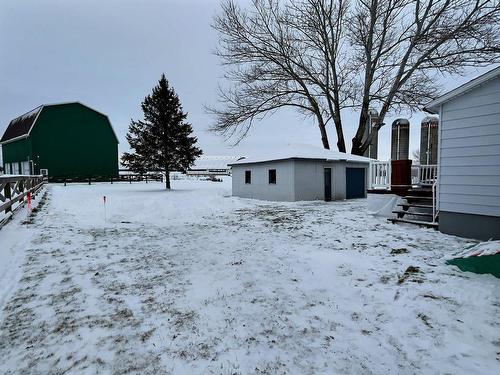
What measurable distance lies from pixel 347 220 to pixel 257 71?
45.6 feet

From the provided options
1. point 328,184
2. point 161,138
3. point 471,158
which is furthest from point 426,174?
point 161,138

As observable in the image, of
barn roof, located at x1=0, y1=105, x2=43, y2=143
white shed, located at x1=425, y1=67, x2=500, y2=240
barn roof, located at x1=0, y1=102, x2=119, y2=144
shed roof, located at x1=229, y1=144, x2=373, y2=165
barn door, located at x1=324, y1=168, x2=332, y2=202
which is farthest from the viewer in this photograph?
barn roof, located at x1=0, y1=105, x2=43, y2=143

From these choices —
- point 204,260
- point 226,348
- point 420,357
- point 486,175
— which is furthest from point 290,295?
point 486,175

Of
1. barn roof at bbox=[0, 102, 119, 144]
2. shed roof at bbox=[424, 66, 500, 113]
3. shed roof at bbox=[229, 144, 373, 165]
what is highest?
barn roof at bbox=[0, 102, 119, 144]

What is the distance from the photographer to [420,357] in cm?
285

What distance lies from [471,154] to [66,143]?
39265 millimetres

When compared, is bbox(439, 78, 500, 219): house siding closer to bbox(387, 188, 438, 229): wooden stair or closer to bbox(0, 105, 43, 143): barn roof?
bbox(387, 188, 438, 229): wooden stair

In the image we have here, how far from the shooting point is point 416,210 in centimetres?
976

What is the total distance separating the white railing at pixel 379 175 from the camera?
15.9 meters

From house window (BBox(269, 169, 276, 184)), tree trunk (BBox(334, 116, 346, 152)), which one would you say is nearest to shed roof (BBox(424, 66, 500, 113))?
house window (BBox(269, 169, 276, 184))

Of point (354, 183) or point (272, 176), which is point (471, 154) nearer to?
point (272, 176)

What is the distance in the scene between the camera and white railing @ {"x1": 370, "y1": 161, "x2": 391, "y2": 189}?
15908mm

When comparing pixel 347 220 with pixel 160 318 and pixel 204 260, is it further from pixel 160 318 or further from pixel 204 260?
pixel 160 318

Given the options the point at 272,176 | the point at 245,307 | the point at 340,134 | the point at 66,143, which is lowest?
the point at 245,307
